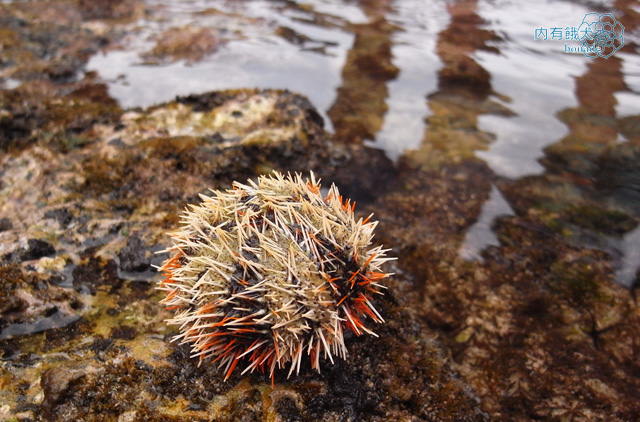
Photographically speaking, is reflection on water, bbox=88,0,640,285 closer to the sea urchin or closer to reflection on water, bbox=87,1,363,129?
reflection on water, bbox=87,1,363,129

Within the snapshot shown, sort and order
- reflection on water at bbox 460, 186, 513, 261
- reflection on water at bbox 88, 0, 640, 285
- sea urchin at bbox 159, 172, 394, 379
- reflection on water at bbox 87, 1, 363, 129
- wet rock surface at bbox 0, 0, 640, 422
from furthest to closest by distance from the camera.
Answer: reflection on water at bbox 87, 1, 363, 129 < reflection on water at bbox 88, 0, 640, 285 < reflection on water at bbox 460, 186, 513, 261 < wet rock surface at bbox 0, 0, 640, 422 < sea urchin at bbox 159, 172, 394, 379

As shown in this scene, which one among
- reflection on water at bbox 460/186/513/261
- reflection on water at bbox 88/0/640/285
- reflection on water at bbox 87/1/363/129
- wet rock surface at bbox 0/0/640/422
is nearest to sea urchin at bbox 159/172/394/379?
wet rock surface at bbox 0/0/640/422

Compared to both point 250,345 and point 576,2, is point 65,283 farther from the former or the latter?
point 576,2

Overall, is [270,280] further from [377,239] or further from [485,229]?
[485,229]

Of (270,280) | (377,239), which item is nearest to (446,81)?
(377,239)

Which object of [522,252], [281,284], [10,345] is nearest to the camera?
[281,284]

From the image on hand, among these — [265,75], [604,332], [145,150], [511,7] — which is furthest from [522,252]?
[511,7]
